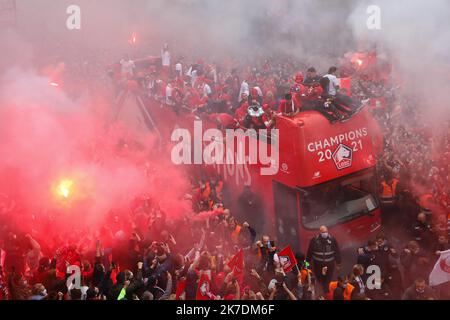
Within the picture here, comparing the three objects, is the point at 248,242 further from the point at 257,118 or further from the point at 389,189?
the point at 389,189

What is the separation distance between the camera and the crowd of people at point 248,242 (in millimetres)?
4266

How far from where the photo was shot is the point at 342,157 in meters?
4.63

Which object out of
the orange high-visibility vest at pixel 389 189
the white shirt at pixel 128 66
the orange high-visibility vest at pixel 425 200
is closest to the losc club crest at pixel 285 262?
the orange high-visibility vest at pixel 389 189

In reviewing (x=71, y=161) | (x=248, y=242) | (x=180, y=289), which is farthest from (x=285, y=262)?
(x=71, y=161)

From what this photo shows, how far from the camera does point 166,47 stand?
6.44 meters

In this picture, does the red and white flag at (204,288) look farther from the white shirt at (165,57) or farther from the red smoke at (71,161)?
the white shirt at (165,57)

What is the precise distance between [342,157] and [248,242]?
1345mm

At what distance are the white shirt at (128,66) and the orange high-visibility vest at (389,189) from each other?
11.6ft

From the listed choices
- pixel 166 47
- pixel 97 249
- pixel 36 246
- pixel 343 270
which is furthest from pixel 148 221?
pixel 166 47

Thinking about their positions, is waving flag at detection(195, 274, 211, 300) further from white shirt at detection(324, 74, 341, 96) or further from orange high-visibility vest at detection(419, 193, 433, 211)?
orange high-visibility vest at detection(419, 193, 433, 211)

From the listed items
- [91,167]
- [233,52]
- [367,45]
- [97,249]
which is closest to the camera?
[97,249]
